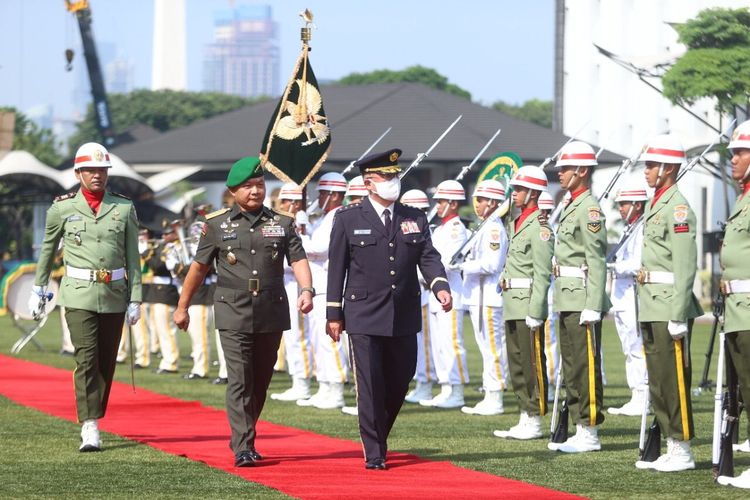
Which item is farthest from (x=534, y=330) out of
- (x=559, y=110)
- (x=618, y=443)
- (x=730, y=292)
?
(x=559, y=110)

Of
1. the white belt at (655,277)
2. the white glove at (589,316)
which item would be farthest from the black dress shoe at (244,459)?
the white belt at (655,277)

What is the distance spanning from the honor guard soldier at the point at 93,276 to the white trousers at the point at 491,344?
4.26 m

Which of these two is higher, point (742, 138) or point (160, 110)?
point (160, 110)

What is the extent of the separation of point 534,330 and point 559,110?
4521 centimetres

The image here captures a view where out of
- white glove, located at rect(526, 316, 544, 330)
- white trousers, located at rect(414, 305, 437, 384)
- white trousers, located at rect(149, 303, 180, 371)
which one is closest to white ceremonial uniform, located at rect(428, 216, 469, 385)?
white trousers, located at rect(414, 305, 437, 384)

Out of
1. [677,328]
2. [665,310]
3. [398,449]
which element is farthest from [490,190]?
[677,328]

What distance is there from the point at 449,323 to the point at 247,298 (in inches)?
214

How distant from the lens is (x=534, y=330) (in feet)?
39.2

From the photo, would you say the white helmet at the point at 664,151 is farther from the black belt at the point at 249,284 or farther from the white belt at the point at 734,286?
the black belt at the point at 249,284

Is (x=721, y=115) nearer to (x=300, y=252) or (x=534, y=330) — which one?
(x=534, y=330)

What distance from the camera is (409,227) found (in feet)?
33.7

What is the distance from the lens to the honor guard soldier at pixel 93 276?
36.1 feet

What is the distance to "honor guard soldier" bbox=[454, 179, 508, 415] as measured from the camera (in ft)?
Result: 46.9

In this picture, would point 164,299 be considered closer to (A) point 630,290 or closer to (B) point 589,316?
(A) point 630,290
